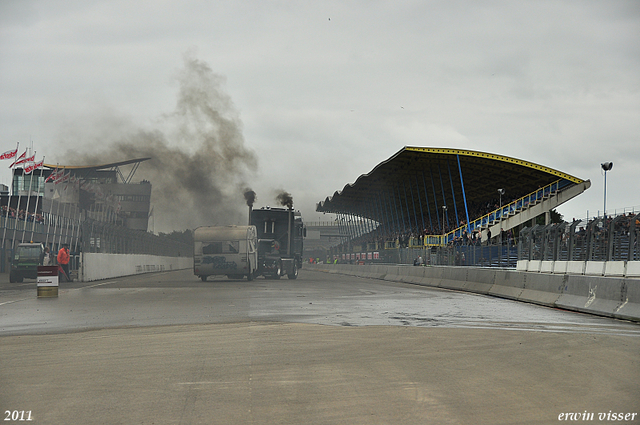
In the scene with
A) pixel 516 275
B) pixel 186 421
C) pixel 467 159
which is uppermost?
pixel 467 159

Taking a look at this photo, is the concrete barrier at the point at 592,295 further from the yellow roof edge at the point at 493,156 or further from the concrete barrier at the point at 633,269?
the yellow roof edge at the point at 493,156

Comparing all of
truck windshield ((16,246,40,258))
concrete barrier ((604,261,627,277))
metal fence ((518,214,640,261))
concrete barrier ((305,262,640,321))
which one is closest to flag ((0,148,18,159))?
truck windshield ((16,246,40,258))

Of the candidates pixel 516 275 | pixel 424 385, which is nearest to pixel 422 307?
pixel 516 275

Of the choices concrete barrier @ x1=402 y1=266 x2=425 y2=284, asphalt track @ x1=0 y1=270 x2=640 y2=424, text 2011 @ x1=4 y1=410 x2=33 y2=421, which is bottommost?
text 2011 @ x1=4 y1=410 x2=33 y2=421

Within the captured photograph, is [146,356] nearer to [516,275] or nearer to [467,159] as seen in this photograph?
[516,275]

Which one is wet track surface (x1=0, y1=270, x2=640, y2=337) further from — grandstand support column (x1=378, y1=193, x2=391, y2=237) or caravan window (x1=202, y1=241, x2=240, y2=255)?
grandstand support column (x1=378, y1=193, x2=391, y2=237)

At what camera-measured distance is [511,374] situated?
7.35 metres

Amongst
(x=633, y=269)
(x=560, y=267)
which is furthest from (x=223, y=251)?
(x=633, y=269)

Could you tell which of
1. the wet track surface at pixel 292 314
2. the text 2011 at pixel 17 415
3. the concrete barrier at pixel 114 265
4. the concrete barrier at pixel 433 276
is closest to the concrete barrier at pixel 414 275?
the concrete barrier at pixel 433 276

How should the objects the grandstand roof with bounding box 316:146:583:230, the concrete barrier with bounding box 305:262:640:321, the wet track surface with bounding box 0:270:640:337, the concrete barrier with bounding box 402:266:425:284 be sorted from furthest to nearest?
the grandstand roof with bounding box 316:146:583:230
the concrete barrier with bounding box 402:266:425:284
the concrete barrier with bounding box 305:262:640:321
the wet track surface with bounding box 0:270:640:337

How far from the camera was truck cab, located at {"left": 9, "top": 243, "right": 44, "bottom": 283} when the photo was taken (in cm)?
3553

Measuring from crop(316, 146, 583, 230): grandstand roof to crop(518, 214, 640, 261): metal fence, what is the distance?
3205 centimetres

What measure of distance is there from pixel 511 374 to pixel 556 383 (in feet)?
1.87

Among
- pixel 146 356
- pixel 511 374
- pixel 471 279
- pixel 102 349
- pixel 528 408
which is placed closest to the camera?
pixel 528 408
